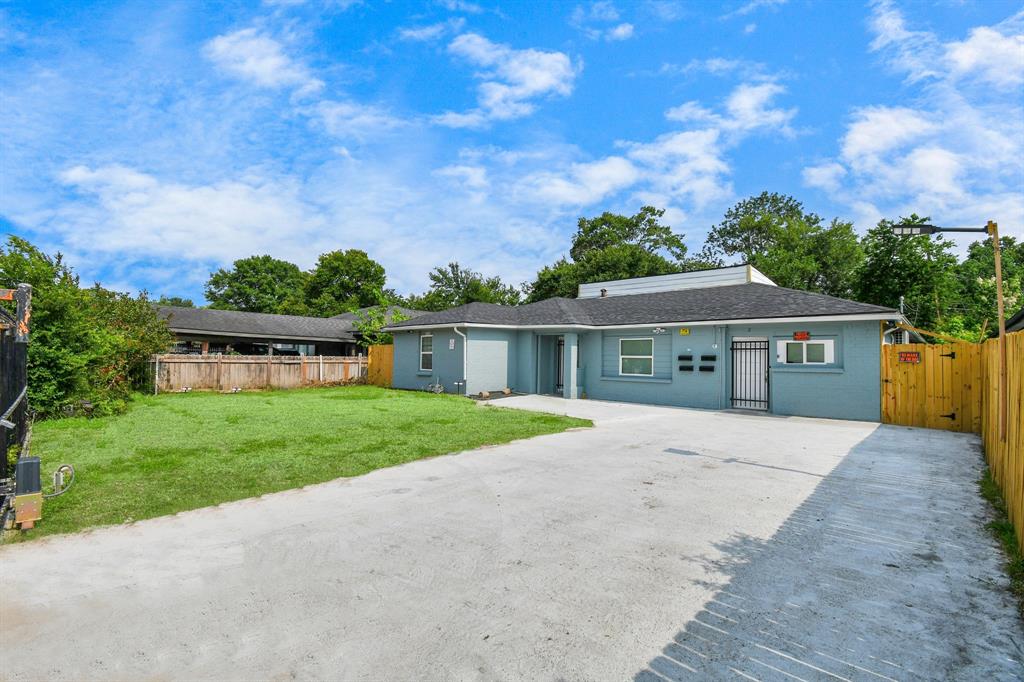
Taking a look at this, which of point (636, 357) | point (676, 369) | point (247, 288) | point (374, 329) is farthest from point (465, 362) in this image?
point (247, 288)

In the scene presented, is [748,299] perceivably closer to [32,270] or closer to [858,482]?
[858,482]

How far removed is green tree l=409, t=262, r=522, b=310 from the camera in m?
46.7

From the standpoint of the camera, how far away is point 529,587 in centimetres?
338

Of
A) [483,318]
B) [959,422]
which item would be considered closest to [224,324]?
[483,318]

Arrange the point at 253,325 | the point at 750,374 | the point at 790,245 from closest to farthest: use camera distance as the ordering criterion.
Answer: the point at 750,374
the point at 253,325
the point at 790,245

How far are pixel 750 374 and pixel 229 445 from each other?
14040 mm

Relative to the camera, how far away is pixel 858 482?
636cm

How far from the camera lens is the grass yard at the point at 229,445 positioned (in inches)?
208

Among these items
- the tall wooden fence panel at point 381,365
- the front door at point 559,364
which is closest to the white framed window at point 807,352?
the front door at point 559,364

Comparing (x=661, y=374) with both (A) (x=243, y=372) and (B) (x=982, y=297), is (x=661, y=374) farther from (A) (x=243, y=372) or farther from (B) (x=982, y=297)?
(B) (x=982, y=297)

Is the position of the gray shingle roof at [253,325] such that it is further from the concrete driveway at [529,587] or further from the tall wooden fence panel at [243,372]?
the concrete driveway at [529,587]

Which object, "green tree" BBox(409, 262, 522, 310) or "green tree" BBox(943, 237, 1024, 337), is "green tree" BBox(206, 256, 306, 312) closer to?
"green tree" BBox(409, 262, 522, 310)

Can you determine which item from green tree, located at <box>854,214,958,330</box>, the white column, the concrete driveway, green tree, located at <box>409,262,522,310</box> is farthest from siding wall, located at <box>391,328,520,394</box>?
green tree, located at <box>409,262,522,310</box>

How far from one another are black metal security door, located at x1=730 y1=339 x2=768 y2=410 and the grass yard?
6365 millimetres
